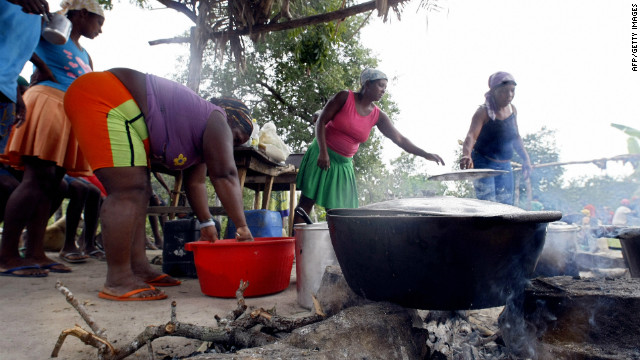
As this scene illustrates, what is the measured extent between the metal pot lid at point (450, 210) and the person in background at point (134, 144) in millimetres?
1072

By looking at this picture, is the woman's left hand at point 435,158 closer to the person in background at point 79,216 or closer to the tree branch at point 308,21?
the tree branch at point 308,21

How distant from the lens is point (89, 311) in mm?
1715

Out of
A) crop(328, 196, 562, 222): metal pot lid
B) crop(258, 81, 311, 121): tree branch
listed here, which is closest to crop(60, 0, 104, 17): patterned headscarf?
crop(328, 196, 562, 222): metal pot lid

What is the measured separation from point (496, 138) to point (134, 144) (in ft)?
10.3

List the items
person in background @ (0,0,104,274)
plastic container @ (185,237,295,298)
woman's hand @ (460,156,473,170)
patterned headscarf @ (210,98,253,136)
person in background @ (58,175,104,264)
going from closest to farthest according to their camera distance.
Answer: plastic container @ (185,237,295,298) → person in background @ (0,0,104,274) → patterned headscarf @ (210,98,253,136) → woman's hand @ (460,156,473,170) → person in background @ (58,175,104,264)

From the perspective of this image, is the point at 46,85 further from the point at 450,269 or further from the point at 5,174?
the point at 450,269

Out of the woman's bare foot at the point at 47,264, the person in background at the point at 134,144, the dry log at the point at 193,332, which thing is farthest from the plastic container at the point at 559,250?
the woman's bare foot at the point at 47,264

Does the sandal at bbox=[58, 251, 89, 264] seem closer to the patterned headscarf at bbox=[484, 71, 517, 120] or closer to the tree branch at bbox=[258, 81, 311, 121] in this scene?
the patterned headscarf at bbox=[484, 71, 517, 120]

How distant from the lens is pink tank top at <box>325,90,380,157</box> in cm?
311

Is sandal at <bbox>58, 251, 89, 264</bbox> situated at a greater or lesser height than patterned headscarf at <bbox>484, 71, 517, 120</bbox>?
lesser

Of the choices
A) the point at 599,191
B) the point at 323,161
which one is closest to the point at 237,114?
the point at 323,161

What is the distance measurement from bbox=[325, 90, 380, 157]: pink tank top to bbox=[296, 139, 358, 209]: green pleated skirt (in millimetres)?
87

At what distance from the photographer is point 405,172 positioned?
67.7ft

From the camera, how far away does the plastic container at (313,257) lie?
1961 mm
